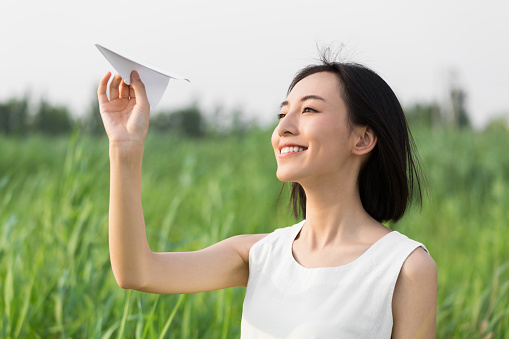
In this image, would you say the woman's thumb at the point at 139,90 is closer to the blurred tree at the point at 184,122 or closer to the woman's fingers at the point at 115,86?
the woman's fingers at the point at 115,86

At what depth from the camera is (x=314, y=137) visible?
1105mm

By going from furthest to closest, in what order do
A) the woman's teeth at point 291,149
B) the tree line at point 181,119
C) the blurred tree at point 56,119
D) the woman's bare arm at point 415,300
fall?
the blurred tree at point 56,119 < the tree line at point 181,119 < the woman's teeth at point 291,149 < the woman's bare arm at point 415,300

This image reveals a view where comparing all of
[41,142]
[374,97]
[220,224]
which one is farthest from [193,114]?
[374,97]

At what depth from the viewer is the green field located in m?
1.73

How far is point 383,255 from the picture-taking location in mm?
1061

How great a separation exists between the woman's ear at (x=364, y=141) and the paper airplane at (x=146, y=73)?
392 millimetres

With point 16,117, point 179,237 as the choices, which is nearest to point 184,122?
point 16,117

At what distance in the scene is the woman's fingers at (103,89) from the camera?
1133mm

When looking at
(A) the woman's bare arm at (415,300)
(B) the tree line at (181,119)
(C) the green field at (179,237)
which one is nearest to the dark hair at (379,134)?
(A) the woman's bare arm at (415,300)

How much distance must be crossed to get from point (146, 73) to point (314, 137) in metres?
0.33

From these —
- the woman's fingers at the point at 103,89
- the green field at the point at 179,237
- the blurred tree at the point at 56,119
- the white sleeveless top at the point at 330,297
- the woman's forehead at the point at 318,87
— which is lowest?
the blurred tree at the point at 56,119

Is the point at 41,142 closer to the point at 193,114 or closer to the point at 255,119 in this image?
the point at 255,119

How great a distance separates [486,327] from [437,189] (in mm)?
4147

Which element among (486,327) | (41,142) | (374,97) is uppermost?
(374,97)
